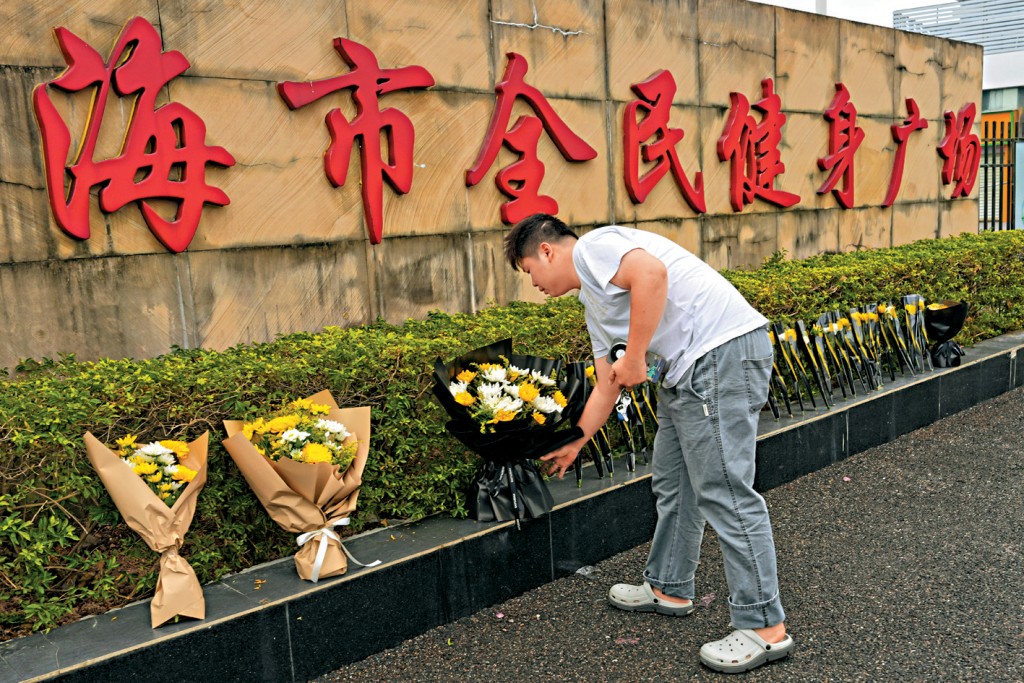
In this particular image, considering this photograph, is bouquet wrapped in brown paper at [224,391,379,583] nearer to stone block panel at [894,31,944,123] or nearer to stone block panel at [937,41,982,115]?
stone block panel at [894,31,944,123]

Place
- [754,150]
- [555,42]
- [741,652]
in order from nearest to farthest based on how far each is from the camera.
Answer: [741,652], [555,42], [754,150]

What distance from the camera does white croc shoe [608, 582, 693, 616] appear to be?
11.2 feet

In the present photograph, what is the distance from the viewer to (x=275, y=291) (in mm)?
4664

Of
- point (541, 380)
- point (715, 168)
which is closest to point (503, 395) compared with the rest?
point (541, 380)

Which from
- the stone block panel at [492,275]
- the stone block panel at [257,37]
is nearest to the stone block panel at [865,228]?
the stone block panel at [492,275]

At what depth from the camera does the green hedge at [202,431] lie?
2.81 m

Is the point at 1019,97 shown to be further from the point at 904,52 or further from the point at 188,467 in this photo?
the point at 188,467

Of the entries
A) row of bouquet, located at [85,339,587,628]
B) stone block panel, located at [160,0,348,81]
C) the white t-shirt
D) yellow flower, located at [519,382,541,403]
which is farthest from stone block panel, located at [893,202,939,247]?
the white t-shirt

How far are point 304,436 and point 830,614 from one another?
77.9 inches

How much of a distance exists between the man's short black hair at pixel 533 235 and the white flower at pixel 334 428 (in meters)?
0.82

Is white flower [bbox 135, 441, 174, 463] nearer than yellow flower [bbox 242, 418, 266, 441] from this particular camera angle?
Yes

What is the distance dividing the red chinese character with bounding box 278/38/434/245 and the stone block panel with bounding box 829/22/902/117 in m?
5.05

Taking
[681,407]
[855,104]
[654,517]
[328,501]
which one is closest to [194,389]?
[328,501]

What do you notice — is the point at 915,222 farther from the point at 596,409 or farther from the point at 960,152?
the point at 596,409
